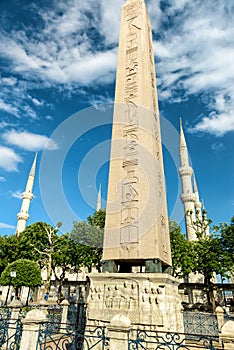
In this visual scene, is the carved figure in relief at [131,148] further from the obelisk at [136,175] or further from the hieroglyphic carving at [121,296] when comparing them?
the hieroglyphic carving at [121,296]

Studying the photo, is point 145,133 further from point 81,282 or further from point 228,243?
point 81,282

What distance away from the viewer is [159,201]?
602 centimetres

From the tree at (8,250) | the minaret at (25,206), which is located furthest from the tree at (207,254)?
the minaret at (25,206)

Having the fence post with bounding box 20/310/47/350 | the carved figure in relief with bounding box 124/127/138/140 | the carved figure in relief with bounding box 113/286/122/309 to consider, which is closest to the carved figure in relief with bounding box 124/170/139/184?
the carved figure in relief with bounding box 124/127/138/140

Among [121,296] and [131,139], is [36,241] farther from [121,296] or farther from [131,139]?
[121,296]

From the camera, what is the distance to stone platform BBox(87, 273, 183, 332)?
4621 millimetres

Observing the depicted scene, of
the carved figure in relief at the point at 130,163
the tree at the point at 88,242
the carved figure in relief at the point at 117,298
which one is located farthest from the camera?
the tree at the point at 88,242

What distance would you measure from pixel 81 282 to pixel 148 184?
27747mm

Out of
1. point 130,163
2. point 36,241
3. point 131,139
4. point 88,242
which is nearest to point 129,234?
point 130,163

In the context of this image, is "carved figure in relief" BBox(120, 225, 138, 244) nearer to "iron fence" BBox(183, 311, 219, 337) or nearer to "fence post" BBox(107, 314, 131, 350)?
"fence post" BBox(107, 314, 131, 350)

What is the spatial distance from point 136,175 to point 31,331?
3700 millimetres

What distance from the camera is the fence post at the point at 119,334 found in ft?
10.9

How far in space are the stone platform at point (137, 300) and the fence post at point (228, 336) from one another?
1582 millimetres

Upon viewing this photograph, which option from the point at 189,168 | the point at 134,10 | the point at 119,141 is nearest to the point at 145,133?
the point at 119,141
